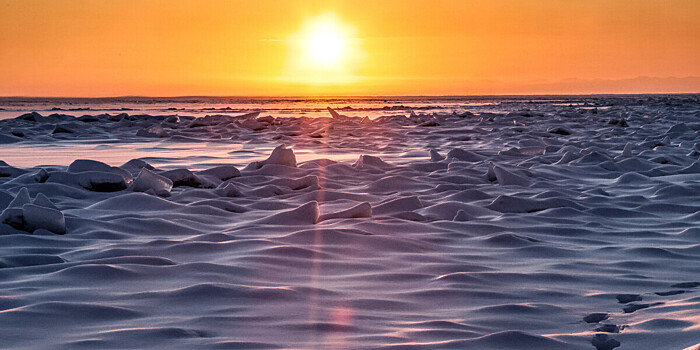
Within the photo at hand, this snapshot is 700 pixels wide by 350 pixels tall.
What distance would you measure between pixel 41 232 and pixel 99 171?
1689mm

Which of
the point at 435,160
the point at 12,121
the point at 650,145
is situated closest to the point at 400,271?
the point at 435,160

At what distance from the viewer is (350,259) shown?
2.94 metres

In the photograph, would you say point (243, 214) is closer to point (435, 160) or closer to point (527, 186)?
point (527, 186)

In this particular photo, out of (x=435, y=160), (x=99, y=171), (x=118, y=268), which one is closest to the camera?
(x=118, y=268)

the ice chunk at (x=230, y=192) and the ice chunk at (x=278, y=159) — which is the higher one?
the ice chunk at (x=278, y=159)

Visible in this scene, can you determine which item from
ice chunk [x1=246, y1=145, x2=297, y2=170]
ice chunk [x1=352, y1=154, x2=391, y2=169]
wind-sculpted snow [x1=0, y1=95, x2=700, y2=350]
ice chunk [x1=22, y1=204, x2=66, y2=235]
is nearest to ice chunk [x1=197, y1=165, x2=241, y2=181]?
wind-sculpted snow [x1=0, y1=95, x2=700, y2=350]

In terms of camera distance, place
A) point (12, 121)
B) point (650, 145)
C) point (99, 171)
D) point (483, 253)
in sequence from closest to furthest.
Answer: point (483, 253) < point (99, 171) < point (650, 145) < point (12, 121)

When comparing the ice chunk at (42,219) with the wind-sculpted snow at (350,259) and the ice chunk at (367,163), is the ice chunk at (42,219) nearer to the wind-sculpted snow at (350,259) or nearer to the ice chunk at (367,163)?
the wind-sculpted snow at (350,259)

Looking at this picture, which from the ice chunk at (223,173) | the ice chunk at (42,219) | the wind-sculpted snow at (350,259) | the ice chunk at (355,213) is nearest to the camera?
the wind-sculpted snow at (350,259)

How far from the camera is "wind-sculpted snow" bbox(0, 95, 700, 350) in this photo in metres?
2.03

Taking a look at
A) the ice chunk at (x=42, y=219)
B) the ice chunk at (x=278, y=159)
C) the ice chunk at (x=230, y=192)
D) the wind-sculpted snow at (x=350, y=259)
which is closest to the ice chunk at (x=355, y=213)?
the wind-sculpted snow at (x=350, y=259)

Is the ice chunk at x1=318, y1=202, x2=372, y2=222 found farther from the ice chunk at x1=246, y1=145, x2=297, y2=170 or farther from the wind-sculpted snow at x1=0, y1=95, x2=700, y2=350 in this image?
the ice chunk at x1=246, y1=145, x2=297, y2=170

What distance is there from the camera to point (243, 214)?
4070 mm

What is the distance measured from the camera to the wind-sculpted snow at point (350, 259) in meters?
2.03
